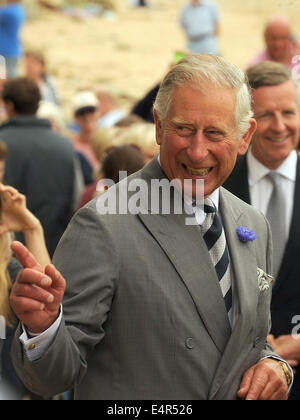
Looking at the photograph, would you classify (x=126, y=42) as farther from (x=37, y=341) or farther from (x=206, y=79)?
(x=37, y=341)

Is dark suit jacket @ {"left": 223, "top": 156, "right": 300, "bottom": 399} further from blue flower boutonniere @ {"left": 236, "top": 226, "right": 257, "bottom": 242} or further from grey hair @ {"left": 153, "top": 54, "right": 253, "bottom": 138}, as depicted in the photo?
grey hair @ {"left": 153, "top": 54, "right": 253, "bottom": 138}

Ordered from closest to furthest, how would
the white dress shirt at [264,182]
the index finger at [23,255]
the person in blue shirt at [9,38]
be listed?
1. the index finger at [23,255]
2. the white dress shirt at [264,182]
3. the person in blue shirt at [9,38]

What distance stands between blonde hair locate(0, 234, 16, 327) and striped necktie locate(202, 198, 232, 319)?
137 cm

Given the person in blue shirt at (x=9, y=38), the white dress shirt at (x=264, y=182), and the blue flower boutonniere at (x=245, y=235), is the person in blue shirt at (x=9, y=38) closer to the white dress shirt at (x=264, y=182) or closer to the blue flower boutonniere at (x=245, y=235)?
the white dress shirt at (x=264, y=182)

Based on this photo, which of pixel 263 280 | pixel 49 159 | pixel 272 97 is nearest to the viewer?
pixel 263 280

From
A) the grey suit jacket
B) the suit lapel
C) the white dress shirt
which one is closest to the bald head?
the white dress shirt

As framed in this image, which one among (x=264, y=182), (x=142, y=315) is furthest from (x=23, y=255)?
(x=264, y=182)

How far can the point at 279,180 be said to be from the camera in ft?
11.9

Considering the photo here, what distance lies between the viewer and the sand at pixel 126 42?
16469mm

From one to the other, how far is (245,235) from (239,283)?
182 millimetres

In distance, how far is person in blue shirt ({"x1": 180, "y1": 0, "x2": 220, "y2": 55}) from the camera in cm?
1016

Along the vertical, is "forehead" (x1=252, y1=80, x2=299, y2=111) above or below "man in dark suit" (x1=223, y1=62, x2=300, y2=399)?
above

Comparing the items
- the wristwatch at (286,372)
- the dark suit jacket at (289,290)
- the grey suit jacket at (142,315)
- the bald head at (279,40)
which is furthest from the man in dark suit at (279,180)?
the bald head at (279,40)

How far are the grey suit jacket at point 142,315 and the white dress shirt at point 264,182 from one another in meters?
1.20
